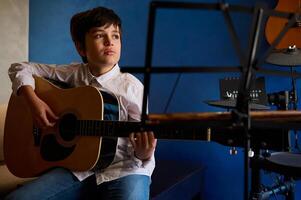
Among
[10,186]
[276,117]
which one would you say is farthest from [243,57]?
[10,186]

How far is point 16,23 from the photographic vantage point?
2594mm

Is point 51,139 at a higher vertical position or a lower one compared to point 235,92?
lower

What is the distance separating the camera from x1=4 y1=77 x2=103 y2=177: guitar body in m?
1.29

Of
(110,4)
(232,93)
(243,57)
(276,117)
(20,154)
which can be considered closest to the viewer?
(243,57)

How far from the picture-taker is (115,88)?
4.63 feet

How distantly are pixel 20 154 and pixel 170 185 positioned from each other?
2.30 feet

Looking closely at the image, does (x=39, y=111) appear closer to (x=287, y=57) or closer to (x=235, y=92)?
(x=235, y=92)

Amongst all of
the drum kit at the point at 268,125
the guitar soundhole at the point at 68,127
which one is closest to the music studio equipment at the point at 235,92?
the drum kit at the point at 268,125

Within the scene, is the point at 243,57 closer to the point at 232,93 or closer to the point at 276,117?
the point at 276,117

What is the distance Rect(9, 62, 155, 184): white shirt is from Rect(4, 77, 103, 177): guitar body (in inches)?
2.5

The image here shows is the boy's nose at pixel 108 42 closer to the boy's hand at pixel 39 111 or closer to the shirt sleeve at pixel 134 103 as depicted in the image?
the shirt sleeve at pixel 134 103

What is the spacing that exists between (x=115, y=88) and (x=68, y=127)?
242 mm

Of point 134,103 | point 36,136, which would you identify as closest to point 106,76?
point 134,103

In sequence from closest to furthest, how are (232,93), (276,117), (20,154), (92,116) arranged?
(276,117), (92,116), (20,154), (232,93)
